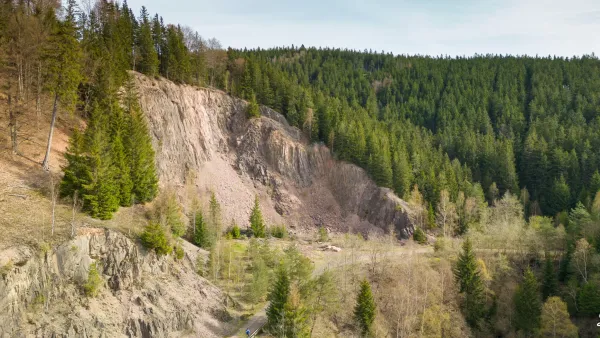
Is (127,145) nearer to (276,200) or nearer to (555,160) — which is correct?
(276,200)

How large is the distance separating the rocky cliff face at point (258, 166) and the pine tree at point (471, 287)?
18.3 metres

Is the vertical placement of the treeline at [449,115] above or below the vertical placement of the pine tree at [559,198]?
above

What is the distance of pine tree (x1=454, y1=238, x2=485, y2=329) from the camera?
50.8 meters

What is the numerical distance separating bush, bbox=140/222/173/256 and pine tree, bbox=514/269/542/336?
42227 mm

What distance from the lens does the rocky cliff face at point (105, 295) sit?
2752cm

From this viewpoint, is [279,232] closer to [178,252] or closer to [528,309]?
[178,252]

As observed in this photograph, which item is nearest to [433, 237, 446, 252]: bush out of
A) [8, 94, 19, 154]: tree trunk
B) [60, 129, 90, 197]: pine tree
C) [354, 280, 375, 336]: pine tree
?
[354, 280, 375, 336]: pine tree

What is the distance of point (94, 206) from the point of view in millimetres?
36625

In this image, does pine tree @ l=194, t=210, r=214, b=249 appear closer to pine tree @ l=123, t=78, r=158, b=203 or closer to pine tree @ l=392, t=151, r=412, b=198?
pine tree @ l=123, t=78, r=158, b=203

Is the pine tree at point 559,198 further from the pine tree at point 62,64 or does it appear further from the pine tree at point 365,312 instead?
the pine tree at point 62,64

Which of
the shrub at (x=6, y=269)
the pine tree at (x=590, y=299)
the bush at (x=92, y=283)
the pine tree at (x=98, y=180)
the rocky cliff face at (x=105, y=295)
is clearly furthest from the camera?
the pine tree at (x=590, y=299)

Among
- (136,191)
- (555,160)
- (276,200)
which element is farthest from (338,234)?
(555,160)

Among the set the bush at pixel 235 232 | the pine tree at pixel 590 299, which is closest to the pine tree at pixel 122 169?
the bush at pixel 235 232

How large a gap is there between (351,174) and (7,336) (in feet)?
204
